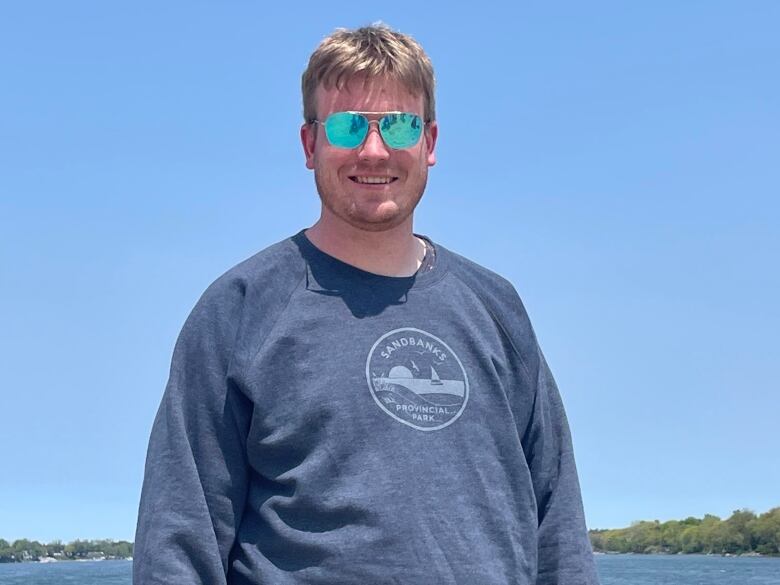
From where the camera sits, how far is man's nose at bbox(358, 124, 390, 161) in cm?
349

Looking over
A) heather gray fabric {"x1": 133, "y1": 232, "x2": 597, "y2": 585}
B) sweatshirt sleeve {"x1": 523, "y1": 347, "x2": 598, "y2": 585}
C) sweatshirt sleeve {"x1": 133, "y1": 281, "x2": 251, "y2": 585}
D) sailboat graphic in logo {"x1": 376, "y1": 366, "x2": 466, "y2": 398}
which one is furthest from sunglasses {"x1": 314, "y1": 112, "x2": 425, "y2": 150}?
sweatshirt sleeve {"x1": 523, "y1": 347, "x2": 598, "y2": 585}

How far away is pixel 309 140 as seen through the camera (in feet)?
12.1

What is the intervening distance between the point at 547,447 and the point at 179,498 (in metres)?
1.18

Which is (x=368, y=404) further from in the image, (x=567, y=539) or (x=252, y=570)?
(x=567, y=539)

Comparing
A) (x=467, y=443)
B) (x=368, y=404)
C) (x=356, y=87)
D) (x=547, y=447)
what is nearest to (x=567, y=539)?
(x=547, y=447)

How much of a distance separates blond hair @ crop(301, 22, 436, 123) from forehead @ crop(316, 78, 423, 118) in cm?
2

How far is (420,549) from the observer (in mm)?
3156

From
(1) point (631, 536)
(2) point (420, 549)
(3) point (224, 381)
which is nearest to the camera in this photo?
(2) point (420, 549)

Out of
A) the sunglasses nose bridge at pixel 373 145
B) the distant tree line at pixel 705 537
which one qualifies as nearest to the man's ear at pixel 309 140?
the sunglasses nose bridge at pixel 373 145

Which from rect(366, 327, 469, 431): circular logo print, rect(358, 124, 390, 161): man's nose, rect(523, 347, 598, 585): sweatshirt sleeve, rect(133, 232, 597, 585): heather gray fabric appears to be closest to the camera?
rect(133, 232, 597, 585): heather gray fabric

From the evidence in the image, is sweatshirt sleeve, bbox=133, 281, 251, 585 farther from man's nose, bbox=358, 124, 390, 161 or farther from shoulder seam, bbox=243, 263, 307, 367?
man's nose, bbox=358, 124, 390, 161

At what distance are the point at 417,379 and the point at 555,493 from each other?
67cm

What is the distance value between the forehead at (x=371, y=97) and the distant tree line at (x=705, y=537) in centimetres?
14054

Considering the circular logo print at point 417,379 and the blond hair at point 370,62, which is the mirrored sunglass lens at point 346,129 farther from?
the circular logo print at point 417,379
